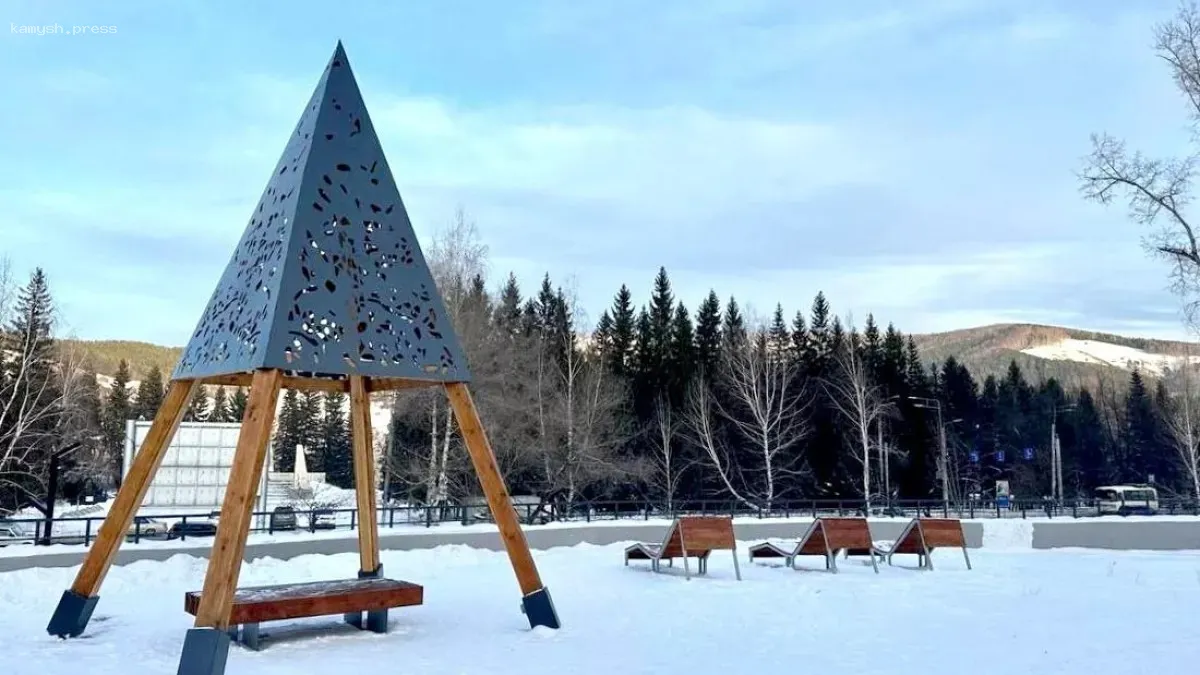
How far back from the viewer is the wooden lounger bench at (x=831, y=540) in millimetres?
15094

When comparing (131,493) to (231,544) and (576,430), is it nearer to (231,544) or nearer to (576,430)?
(231,544)

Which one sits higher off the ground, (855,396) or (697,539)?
(855,396)

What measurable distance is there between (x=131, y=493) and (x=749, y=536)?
15.8m

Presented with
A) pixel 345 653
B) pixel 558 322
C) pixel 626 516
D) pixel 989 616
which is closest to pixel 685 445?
pixel 558 322

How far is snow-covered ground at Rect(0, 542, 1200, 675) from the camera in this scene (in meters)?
7.50

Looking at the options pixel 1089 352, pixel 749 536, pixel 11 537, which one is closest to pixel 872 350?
pixel 749 536

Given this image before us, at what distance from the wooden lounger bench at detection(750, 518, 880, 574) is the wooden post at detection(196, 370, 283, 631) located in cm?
1018

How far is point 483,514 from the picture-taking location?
21672 millimetres

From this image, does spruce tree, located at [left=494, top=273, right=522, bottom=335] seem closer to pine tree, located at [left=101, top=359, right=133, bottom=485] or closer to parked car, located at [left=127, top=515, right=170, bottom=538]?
parked car, located at [left=127, top=515, right=170, bottom=538]

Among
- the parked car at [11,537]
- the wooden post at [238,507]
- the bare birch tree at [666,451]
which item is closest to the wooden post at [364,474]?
the wooden post at [238,507]

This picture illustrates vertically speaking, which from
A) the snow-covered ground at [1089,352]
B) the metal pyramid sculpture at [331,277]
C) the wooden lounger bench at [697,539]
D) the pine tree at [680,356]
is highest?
the snow-covered ground at [1089,352]

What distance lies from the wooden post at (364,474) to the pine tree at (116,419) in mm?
61623

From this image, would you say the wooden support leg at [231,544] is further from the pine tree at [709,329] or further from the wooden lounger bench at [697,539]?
the pine tree at [709,329]

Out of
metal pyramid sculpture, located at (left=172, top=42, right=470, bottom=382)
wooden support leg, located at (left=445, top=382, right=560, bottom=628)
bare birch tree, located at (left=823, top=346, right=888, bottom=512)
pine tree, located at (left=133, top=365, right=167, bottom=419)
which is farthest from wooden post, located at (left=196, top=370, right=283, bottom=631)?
pine tree, located at (left=133, top=365, right=167, bottom=419)
